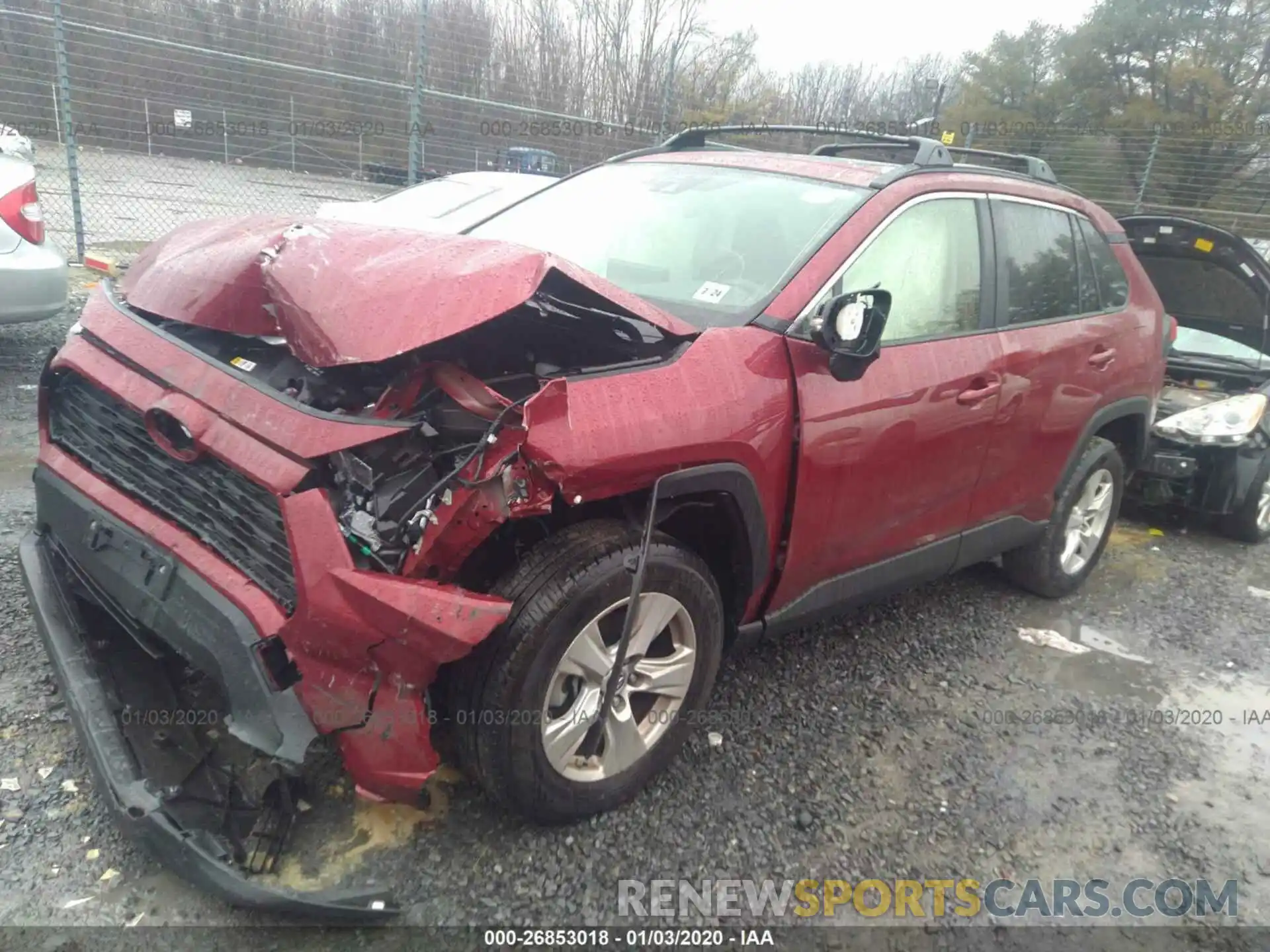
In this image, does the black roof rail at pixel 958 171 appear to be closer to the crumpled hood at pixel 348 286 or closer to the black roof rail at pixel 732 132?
the black roof rail at pixel 732 132

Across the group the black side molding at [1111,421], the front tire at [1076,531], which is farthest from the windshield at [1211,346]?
the front tire at [1076,531]

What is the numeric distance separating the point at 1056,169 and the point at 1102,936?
17923 millimetres

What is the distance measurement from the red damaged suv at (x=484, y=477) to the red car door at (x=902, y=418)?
13 mm

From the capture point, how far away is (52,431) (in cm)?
264

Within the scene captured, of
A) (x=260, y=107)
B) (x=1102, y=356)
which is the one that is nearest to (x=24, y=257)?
(x=1102, y=356)

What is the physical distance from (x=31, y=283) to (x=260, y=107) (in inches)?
237

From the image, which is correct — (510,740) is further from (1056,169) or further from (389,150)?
(1056,169)

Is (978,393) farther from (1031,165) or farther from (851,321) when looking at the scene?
(1031,165)

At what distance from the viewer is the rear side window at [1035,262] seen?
3.37m

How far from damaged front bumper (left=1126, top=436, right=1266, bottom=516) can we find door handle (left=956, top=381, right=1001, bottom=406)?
2.57 metres

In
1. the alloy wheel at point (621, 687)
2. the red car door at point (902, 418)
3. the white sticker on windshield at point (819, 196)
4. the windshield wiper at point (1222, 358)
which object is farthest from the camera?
the windshield wiper at point (1222, 358)

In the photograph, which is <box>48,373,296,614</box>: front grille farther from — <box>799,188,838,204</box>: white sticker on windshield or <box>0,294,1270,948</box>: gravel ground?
<box>799,188,838,204</box>: white sticker on windshield

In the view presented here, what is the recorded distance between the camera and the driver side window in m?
2.86

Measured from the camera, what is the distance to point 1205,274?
5.70m
